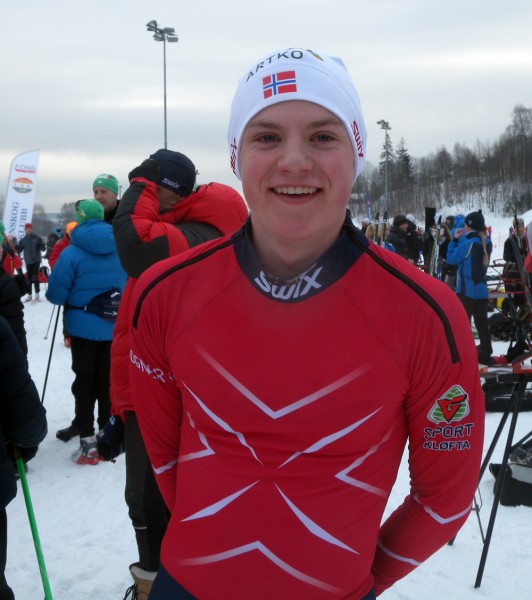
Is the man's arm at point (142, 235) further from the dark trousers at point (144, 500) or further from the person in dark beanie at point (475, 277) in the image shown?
the person in dark beanie at point (475, 277)

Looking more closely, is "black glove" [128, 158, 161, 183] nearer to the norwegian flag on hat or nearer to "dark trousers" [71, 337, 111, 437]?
the norwegian flag on hat

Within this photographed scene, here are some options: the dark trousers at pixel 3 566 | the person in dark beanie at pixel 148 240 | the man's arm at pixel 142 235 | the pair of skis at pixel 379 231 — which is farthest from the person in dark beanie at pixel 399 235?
the dark trousers at pixel 3 566

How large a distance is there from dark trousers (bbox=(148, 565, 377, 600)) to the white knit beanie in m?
1.09

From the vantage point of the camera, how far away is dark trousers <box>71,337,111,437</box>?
196 inches

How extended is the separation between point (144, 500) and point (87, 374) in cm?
277

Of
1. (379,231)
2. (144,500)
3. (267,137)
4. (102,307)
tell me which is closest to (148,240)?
(144,500)

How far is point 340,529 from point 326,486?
0.40 ft

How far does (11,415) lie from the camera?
2.65m

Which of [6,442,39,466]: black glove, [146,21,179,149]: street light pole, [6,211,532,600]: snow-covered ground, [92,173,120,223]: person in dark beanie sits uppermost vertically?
[146,21,179,149]: street light pole

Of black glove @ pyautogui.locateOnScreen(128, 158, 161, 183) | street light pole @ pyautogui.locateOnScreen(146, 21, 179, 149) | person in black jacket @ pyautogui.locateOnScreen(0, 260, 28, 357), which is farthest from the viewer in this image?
street light pole @ pyautogui.locateOnScreen(146, 21, 179, 149)

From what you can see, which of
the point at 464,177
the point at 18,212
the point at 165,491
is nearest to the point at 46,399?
the point at 165,491

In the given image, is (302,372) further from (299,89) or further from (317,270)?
(299,89)

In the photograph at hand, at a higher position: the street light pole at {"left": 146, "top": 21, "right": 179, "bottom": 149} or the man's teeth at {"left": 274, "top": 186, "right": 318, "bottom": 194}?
the street light pole at {"left": 146, "top": 21, "right": 179, "bottom": 149}

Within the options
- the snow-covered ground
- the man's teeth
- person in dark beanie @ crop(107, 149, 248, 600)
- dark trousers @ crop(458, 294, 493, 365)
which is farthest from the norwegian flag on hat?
dark trousers @ crop(458, 294, 493, 365)
